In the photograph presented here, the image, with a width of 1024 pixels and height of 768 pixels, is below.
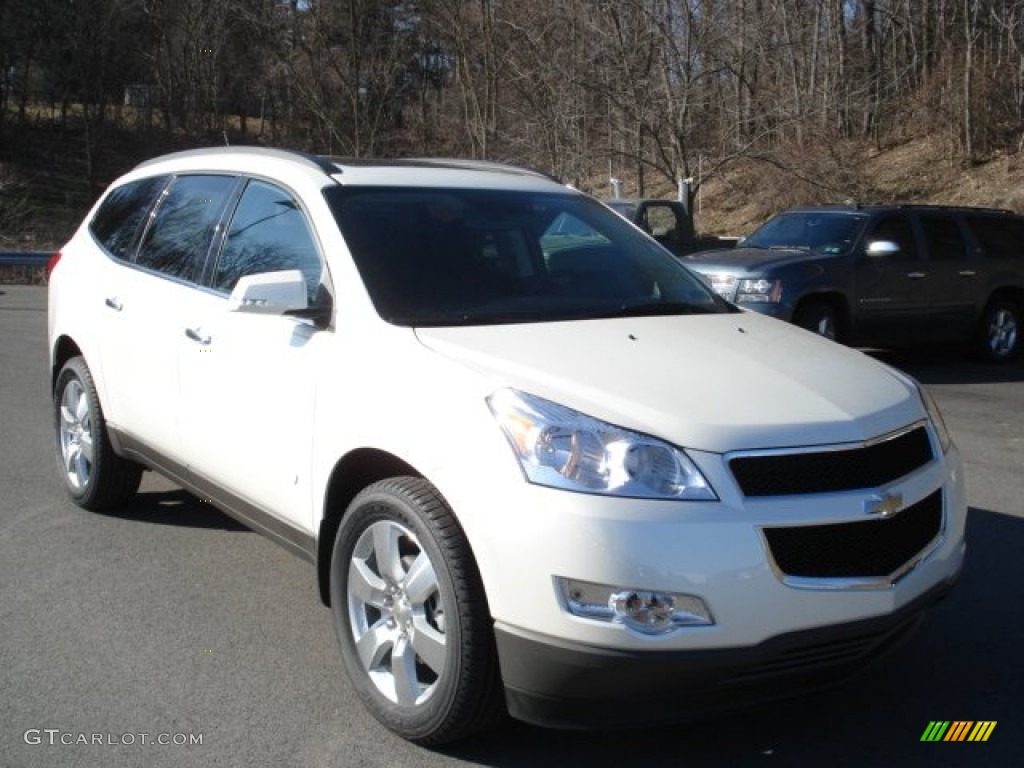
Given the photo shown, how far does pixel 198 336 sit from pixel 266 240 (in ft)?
1.66

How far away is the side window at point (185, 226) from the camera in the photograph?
4938 mm

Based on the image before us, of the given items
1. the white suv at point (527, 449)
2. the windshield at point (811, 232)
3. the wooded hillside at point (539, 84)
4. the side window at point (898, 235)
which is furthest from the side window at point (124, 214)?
the wooded hillside at point (539, 84)

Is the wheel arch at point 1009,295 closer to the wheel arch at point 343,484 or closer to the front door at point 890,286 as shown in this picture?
the front door at point 890,286

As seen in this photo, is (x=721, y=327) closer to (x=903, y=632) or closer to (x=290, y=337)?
(x=903, y=632)

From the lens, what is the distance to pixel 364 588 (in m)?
3.62

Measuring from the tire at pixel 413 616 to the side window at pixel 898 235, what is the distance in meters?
9.69

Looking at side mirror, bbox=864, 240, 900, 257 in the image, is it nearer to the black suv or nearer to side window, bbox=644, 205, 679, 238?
the black suv

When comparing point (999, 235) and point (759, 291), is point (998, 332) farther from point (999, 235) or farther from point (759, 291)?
point (759, 291)

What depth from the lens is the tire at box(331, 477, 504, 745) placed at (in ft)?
10.3

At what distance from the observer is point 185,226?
5.19 m

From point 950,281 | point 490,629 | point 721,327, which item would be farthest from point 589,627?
point 950,281

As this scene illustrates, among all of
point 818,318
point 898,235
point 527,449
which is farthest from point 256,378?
point 898,235

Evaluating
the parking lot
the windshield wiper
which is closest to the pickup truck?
the parking lot

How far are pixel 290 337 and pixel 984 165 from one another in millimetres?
26159
